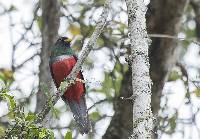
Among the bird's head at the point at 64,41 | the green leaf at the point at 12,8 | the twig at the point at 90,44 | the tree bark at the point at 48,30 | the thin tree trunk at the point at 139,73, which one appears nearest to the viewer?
the thin tree trunk at the point at 139,73

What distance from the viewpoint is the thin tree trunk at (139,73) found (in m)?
2.00

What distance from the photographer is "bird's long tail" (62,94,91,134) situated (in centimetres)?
367

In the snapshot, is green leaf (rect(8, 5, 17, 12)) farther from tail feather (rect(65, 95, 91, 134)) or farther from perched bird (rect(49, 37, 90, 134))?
tail feather (rect(65, 95, 91, 134))

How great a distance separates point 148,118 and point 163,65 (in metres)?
2.49

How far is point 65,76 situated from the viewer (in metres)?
4.38

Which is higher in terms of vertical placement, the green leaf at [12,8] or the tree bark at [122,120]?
the green leaf at [12,8]

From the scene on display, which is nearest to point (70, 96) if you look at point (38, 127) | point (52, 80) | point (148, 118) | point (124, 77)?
point (52, 80)

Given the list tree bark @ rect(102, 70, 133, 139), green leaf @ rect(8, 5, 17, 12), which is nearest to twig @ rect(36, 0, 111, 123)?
tree bark @ rect(102, 70, 133, 139)

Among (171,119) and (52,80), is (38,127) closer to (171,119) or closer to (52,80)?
(52,80)

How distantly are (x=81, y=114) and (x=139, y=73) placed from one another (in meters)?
1.78

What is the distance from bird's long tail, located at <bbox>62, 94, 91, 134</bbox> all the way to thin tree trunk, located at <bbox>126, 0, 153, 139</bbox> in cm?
130

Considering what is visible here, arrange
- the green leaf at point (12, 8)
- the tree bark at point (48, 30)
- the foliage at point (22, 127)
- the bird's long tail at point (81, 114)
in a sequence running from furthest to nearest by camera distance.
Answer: the green leaf at point (12, 8)
the tree bark at point (48, 30)
the bird's long tail at point (81, 114)
the foliage at point (22, 127)

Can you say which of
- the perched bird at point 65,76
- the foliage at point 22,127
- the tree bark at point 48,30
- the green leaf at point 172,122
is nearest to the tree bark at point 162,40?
the green leaf at point 172,122

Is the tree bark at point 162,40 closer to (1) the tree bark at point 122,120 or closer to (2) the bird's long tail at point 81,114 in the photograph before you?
(1) the tree bark at point 122,120
